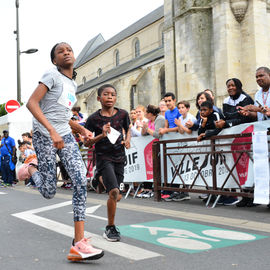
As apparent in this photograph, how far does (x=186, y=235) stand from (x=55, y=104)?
223cm

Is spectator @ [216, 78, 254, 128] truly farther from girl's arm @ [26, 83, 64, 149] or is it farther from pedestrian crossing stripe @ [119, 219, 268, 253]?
girl's arm @ [26, 83, 64, 149]

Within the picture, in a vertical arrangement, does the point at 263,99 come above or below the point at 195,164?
above

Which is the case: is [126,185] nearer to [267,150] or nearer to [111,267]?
[267,150]

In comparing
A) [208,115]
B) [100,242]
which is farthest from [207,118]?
[100,242]

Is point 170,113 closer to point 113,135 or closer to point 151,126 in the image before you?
Answer: point 151,126

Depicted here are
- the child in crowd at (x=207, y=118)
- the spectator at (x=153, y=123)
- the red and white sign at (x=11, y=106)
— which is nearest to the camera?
the child in crowd at (x=207, y=118)

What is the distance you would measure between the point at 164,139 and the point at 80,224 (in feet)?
16.4

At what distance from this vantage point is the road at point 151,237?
12.1 ft

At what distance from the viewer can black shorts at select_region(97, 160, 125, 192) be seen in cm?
474

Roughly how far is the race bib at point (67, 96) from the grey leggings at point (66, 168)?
319mm

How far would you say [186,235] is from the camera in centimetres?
484

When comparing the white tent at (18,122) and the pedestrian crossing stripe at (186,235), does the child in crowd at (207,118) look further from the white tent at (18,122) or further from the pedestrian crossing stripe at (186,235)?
the white tent at (18,122)

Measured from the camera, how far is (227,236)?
4.73m

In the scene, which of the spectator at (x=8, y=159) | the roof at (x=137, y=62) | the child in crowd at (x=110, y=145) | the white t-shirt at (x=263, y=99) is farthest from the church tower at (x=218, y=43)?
the child in crowd at (x=110, y=145)
